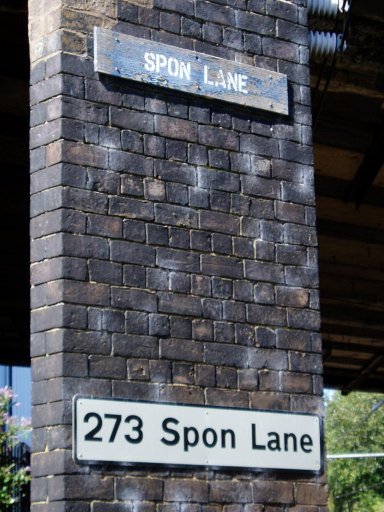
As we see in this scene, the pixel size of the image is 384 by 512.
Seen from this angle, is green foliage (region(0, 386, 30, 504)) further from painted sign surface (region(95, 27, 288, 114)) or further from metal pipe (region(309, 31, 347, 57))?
painted sign surface (region(95, 27, 288, 114))

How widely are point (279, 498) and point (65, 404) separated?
4.02ft

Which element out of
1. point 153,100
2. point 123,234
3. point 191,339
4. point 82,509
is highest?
point 153,100

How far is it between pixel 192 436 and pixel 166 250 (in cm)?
90

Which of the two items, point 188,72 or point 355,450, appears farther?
point 355,450

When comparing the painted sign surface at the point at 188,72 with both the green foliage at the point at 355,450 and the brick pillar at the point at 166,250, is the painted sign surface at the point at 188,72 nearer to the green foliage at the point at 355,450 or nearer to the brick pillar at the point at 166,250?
the brick pillar at the point at 166,250

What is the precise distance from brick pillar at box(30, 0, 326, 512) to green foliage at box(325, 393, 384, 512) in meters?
31.8

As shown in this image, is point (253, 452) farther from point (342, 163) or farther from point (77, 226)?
point (342, 163)

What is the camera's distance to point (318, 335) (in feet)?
18.4

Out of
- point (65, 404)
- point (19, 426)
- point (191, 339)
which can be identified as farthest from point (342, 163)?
point (65, 404)

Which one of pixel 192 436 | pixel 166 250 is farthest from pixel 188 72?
pixel 192 436

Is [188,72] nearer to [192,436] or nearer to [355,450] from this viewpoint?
[192,436]

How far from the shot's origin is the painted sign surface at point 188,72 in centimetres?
529

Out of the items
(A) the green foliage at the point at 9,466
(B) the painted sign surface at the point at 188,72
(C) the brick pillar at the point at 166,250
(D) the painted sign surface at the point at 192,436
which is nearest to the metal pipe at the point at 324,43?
(C) the brick pillar at the point at 166,250

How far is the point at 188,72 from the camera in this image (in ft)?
18.1
